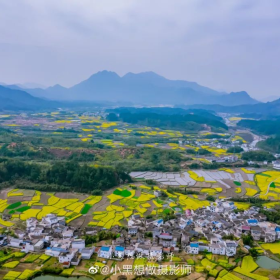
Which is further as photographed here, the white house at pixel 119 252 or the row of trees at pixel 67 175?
the row of trees at pixel 67 175

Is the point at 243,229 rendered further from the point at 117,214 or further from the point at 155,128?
the point at 155,128

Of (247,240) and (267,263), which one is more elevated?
(247,240)

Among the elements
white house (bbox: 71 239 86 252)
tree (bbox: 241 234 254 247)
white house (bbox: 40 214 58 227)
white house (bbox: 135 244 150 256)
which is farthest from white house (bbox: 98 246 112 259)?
tree (bbox: 241 234 254 247)

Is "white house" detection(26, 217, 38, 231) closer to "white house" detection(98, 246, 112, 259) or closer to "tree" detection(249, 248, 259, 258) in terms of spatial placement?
"white house" detection(98, 246, 112, 259)

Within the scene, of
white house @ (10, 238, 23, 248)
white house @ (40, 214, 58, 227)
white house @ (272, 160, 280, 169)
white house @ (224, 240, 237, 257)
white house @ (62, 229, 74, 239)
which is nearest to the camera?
white house @ (224, 240, 237, 257)

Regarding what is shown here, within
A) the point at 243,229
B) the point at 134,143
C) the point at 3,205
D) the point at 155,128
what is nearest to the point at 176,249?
the point at 243,229

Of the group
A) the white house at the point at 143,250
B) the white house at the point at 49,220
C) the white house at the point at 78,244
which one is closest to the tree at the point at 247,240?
the white house at the point at 143,250

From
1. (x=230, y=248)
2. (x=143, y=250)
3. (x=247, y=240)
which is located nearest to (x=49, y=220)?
(x=143, y=250)

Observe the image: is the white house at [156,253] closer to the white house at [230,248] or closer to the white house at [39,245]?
the white house at [230,248]

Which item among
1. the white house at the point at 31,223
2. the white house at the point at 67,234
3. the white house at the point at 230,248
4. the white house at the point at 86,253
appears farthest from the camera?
the white house at the point at 31,223

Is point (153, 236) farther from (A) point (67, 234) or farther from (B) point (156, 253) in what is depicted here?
(A) point (67, 234)
